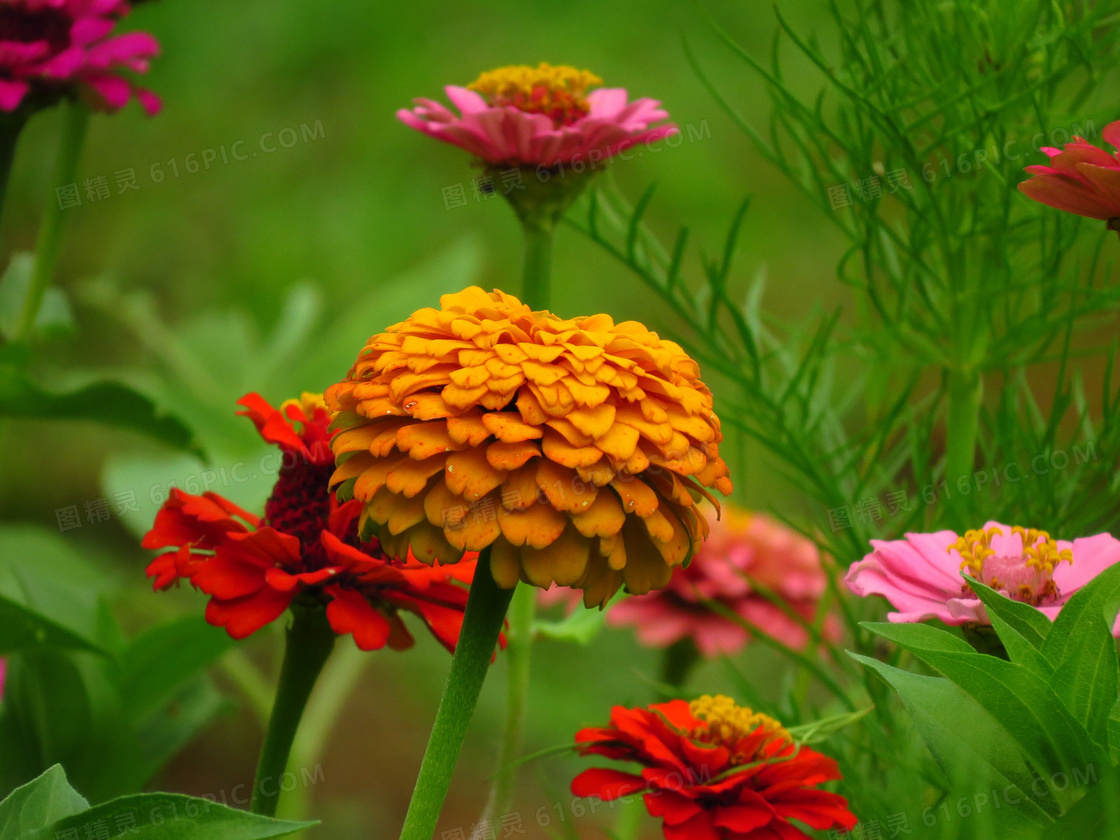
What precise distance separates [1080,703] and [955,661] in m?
0.03

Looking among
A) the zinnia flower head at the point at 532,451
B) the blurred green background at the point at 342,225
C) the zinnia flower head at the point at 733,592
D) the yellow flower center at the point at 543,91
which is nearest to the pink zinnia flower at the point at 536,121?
the yellow flower center at the point at 543,91

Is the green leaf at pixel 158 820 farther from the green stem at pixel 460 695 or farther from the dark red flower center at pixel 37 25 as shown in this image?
the dark red flower center at pixel 37 25

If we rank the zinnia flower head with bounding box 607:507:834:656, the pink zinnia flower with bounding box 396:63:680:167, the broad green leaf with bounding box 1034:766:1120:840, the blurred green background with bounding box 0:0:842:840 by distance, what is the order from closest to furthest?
the broad green leaf with bounding box 1034:766:1120:840 → the pink zinnia flower with bounding box 396:63:680:167 → the zinnia flower head with bounding box 607:507:834:656 → the blurred green background with bounding box 0:0:842:840

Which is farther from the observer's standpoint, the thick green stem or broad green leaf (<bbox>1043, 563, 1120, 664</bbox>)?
the thick green stem

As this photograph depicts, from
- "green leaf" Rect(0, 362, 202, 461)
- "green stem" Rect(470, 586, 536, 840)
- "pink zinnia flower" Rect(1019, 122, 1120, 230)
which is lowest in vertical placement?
"green stem" Rect(470, 586, 536, 840)

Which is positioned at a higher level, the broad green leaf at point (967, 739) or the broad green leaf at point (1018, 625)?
the broad green leaf at point (1018, 625)

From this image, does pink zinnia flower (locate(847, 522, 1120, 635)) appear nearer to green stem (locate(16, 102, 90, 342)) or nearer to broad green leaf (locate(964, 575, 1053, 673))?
broad green leaf (locate(964, 575, 1053, 673))

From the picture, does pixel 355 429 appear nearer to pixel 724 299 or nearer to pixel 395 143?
pixel 724 299

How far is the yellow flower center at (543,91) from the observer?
13.8 inches

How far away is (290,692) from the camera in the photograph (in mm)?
281

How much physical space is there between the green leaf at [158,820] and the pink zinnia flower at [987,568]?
0.51 ft

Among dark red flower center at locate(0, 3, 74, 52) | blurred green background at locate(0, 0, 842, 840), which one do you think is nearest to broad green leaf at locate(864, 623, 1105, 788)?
dark red flower center at locate(0, 3, 74, 52)

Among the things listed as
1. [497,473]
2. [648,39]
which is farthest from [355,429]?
[648,39]

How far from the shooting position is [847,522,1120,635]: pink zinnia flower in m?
0.28
